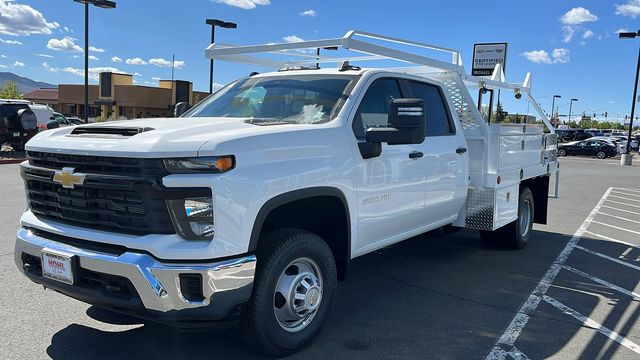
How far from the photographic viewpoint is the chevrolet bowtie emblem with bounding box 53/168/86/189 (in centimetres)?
324

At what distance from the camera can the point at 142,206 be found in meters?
3.05

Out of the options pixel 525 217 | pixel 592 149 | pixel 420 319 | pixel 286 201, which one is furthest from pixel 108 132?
pixel 592 149

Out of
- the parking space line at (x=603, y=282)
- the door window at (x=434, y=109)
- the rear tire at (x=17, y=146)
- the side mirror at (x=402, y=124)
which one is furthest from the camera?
the rear tire at (x=17, y=146)

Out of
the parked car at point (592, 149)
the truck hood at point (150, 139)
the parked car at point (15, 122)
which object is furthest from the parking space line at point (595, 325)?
the parked car at point (592, 149)

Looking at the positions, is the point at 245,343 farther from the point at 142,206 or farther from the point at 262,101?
the point at 262,101

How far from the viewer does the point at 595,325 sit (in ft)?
15.1

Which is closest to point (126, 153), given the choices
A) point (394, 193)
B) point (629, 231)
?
point (394, 193)

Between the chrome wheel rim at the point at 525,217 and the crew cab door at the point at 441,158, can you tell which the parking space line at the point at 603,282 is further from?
the crew cab door at the point at 441,158

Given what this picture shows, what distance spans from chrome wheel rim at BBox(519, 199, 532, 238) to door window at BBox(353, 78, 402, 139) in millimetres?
3485

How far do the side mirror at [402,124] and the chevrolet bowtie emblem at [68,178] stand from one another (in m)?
1.98

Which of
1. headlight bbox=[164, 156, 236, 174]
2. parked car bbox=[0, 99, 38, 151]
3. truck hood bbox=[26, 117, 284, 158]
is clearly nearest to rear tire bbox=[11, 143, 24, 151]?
parked car bbox=[0, 99, 38, 151]

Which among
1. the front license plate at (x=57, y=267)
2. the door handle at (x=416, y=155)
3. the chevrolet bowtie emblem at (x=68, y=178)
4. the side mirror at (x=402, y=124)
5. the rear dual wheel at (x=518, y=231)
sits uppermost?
the side mirror at (x=402, y=124)

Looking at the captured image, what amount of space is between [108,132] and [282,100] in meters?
1.57

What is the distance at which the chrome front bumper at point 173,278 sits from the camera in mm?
2977
